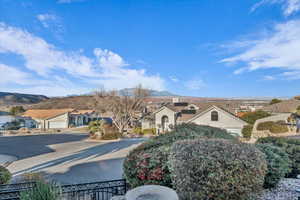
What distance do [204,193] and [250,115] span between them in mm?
30433

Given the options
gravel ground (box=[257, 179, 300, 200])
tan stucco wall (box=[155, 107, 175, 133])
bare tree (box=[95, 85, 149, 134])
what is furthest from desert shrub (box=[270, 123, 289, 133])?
gravel ground (box=[257, 179, 300, 200])

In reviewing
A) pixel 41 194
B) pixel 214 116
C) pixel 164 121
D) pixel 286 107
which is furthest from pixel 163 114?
pixel 41 194

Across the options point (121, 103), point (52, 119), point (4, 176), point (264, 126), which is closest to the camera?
point (4, 176)

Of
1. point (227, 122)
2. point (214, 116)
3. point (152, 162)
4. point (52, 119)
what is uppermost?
point (214, 116)

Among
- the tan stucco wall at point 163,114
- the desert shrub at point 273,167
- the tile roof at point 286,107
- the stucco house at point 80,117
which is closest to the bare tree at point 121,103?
the tan stucco wall at point 163,114

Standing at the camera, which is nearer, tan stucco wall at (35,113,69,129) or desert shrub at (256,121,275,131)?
desert shrub at (256,121,275,131)

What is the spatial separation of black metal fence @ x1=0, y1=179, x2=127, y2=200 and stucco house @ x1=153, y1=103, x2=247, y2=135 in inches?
709

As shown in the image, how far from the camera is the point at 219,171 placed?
315cm

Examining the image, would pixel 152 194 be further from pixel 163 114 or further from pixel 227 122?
pixel 163 114

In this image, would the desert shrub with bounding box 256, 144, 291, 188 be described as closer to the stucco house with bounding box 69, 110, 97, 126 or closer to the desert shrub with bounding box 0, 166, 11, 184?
the desert shrub with bounding box 0, 166, 11, 184

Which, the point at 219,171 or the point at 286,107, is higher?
the point at 286,107

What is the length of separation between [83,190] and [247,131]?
79.2ft

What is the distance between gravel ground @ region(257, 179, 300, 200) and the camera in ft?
13.6

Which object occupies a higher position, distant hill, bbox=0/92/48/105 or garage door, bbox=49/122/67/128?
distant hill, bbox=0/92/48/105
